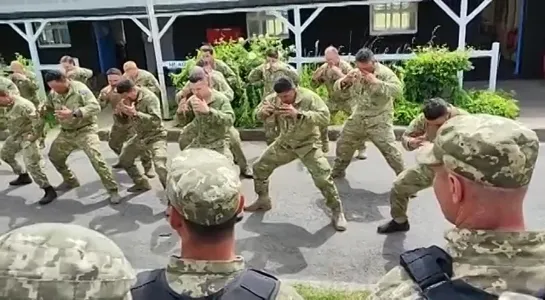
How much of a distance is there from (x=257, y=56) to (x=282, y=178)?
3239 mm

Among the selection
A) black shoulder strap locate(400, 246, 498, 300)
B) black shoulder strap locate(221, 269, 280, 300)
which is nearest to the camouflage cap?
black shoulder strap locate(400, 246, 498, 300)

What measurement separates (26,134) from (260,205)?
10.6 feet

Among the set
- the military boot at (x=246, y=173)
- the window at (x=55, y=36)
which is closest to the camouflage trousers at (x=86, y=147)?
the military boot at (x=246, y=173)

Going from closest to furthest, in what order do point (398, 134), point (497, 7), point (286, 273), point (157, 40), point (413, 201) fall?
point (286, 273)
point (413, 201)
point (398, 134)
point (157, 40)
point (497, 7)

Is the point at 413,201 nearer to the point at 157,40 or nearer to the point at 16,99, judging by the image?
the point at 16,99

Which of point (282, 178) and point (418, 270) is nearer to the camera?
point (418, 270)

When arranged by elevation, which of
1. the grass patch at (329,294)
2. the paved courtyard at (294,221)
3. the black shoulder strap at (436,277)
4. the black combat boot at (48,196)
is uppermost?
the black shoulder strap at (436,277)

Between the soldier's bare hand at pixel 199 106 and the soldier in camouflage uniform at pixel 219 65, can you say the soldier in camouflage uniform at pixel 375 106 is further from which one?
the soldier in camouflage uniform at pixel 219 65

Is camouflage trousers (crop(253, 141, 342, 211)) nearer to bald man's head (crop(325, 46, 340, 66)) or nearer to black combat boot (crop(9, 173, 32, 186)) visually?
bald man's head (crop(325, 46, 340, 66))

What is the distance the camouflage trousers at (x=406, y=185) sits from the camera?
20.2ft

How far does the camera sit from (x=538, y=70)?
13766mm

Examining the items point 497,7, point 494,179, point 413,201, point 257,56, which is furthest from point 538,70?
point 494,179

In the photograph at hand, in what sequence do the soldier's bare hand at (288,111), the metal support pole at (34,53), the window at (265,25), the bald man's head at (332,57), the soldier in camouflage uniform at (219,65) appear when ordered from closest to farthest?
the soldier's bare hand at (288,111) < the bald man's head at (332,57) < the soldier in camouflage uniform at (219,65) < the metal support pole at (34,53) < the window at (265,25)

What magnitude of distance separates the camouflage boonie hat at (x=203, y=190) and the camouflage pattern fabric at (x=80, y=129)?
5114 mm
